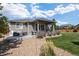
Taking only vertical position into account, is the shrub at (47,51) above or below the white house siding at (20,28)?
below

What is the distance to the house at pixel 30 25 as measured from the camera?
16.0ft

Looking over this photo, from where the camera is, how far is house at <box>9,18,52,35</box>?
16.0ft

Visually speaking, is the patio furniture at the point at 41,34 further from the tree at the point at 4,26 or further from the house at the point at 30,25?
the tree at the point at 4,26

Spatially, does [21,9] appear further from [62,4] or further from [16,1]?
[62,4]

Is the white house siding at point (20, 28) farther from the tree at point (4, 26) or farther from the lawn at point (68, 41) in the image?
the lawn at point (68, 41)

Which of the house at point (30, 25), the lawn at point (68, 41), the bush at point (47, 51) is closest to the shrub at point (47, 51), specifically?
the bush at point (47, 51)

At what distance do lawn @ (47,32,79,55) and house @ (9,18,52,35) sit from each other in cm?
23

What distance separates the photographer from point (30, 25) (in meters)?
4.86

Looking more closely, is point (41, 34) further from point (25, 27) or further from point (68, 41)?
point (68, 41)

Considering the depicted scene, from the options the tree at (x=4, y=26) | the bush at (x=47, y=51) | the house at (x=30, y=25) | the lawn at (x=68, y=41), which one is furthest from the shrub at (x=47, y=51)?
the tree at (x=4, y=26)

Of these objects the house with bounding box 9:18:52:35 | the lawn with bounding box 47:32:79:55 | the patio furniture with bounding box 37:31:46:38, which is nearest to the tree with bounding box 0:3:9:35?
the house with bounding box 9:18:52:35

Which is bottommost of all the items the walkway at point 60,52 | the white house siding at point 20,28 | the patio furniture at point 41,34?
the walkway at point 60,52

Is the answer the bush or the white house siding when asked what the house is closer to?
the white house siding

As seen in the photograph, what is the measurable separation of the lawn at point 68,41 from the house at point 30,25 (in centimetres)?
23
